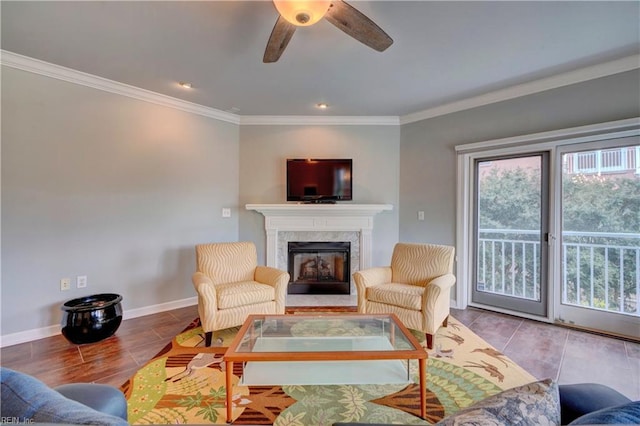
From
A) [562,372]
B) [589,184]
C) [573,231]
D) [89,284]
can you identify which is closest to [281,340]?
[562,372]

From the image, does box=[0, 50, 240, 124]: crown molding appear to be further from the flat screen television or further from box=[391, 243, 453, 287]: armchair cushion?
box=[391, 243, 453, 287]: armchair cushion

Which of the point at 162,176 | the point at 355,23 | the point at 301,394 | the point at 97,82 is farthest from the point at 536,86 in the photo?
the point at 97,82

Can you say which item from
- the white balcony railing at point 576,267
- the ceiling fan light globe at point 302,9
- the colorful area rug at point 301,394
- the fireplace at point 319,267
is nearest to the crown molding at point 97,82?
the fireplace at point 319,267

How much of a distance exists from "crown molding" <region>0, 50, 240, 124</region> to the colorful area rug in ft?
9.22

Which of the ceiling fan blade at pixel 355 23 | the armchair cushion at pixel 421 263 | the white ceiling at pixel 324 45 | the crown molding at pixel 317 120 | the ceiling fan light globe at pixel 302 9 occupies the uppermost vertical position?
the white ceiling at pixel 324 45

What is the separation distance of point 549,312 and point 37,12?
5.28 metres

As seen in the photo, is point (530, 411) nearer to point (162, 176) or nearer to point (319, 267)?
point (319, 267)

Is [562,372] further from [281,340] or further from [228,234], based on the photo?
[228,234]

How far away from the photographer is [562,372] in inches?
82.7

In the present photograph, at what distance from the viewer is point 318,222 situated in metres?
3.96

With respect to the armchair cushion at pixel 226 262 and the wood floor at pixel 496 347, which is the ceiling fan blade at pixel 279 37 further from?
the wood floor at pixel 496 347

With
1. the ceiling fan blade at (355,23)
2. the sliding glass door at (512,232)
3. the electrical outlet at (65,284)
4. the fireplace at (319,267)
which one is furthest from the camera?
the fireplace at (319,267)

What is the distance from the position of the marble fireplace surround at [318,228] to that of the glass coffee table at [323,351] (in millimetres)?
1776

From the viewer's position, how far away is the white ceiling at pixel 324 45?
6.35ft
